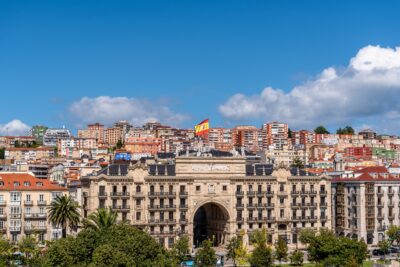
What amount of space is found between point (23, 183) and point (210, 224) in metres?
41.5

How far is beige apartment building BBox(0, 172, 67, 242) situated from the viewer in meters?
122

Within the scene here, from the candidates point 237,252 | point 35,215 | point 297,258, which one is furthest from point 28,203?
point 297,258

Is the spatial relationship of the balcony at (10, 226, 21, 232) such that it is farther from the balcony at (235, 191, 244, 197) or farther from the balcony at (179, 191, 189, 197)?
the balcony at (235, 191, 244, 197)

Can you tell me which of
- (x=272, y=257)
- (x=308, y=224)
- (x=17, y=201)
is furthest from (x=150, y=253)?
(x=308, y=224)

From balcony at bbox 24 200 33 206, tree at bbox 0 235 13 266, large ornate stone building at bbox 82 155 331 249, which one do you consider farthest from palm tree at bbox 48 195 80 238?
tree at bbox 0 235 13 266

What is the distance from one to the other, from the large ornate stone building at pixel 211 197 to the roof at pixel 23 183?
7566 mm

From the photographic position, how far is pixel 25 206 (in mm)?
123938

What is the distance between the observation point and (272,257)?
4528 inches

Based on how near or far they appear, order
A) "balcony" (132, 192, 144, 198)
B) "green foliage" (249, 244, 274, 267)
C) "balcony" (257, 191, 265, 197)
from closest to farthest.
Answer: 1. "green foliage" (249, 244, 274, 267)
2. "balcony" (132, 192, 144, 198)
3. "balcony" (257, 191, 265, 197)

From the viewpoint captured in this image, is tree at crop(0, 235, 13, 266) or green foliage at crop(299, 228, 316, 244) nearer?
tree at crop(0, 235, 13, 266)

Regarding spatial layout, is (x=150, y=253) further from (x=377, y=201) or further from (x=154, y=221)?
(x=377, y=201)

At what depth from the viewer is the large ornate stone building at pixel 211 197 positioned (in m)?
133

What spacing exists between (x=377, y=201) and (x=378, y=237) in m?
7.10

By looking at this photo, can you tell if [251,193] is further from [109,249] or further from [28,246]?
[109,249]
